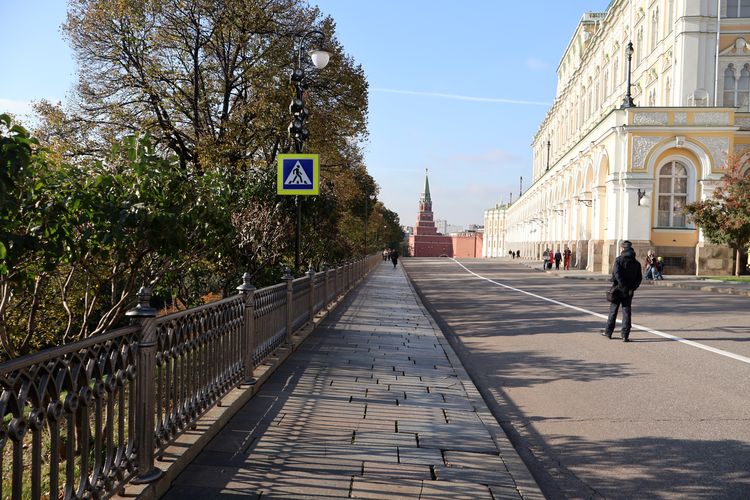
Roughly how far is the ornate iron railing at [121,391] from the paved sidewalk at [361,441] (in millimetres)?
365

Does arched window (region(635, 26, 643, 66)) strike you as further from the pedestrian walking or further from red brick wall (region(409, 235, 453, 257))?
red brick wall (region(409, 235, 453, 257))

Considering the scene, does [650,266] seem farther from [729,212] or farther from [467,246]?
[467,246]

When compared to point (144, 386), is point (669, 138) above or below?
above

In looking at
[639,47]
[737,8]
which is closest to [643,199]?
[737,8]

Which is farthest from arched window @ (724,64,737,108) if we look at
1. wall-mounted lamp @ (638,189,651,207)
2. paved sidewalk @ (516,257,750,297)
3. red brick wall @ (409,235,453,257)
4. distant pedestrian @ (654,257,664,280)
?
red brick wall @ (409,235,453,257)

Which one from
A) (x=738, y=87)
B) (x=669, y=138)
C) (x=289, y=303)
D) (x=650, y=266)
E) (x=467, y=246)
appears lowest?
(x=289, y=303)

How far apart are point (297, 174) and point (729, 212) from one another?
77.4ft

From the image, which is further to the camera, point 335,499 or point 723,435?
point 723,435

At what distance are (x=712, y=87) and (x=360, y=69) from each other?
24.3 m

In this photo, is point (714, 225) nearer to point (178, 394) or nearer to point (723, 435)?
point (723, 435)

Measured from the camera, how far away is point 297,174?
10234mm

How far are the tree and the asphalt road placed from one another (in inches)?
535

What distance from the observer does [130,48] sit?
1872 centimetres

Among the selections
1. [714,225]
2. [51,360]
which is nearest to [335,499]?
[51,360]
